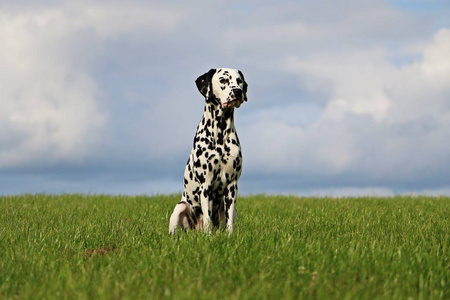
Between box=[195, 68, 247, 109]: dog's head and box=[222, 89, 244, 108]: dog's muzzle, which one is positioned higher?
box=[195, 68, 247, 109]: dog's head

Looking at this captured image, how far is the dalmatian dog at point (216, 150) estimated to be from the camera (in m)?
7.51

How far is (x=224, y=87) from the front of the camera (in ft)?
24.2

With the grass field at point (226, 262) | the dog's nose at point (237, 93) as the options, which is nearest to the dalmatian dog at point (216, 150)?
the dog's nose at point (237, 93)

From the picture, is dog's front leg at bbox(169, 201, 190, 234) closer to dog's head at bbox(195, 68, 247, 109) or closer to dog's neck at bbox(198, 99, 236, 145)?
dog's neck at bbox(198, 99, 236, 145)

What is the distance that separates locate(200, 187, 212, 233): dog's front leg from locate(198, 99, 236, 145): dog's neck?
2.33 feet

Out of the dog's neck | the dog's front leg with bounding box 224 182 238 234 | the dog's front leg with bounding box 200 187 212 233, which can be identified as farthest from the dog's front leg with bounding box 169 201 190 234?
the dog's neck

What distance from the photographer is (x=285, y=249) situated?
6.79 meters

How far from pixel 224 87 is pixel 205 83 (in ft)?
1.06

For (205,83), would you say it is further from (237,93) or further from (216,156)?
(216,156)

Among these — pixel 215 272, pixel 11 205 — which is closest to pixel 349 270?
pixel 215 272

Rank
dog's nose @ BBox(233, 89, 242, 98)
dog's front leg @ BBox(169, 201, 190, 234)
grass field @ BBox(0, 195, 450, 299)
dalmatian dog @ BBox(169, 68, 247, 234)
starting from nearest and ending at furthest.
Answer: grass field @ BBox(0, 195, 450, 299) < dog's nose @ BBox(233, 89, 242, 98) < dalmatian dog @ BBox(169, 68, 247, 234) < dog's front leg @ BBox(169, 201, 190, 234)

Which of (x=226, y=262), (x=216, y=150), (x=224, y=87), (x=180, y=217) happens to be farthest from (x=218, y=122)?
(x=226, y=262)

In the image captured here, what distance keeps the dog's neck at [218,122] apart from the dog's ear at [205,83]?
0.48 ft

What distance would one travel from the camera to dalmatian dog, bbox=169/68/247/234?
7508 mm
